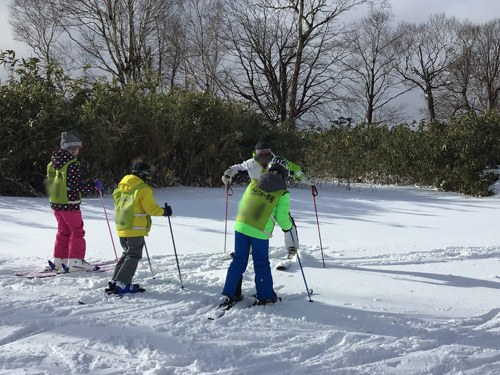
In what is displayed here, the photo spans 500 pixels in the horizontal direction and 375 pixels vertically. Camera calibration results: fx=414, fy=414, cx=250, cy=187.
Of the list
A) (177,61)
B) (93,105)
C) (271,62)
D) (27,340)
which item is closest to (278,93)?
(271,62)

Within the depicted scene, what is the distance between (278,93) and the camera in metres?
22.0

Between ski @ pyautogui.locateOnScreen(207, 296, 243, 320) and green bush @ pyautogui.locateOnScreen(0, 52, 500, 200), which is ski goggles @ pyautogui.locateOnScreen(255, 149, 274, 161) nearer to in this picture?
ski @ pyautogui.locateOnScreen(207, 296, 243, 320)

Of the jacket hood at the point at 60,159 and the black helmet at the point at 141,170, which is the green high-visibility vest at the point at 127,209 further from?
the jacket hood at the point at 60,159

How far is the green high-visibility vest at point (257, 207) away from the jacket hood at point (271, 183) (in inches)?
4.3

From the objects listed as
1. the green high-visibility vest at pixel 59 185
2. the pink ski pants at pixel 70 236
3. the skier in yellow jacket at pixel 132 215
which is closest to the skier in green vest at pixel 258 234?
the skier in yellow jacket at pixel 132 215

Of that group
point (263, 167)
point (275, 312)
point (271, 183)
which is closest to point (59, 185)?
point (263, 167)

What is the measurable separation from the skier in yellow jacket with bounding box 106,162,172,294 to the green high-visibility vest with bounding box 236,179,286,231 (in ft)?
2.79

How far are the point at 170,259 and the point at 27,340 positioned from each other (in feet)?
8.45

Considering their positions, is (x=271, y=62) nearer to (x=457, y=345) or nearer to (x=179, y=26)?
(x=179, y=26)

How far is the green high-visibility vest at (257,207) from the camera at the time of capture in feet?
13.0

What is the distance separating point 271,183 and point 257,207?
28 cm

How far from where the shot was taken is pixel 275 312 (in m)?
3.88

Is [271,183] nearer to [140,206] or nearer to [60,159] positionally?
[140,206]

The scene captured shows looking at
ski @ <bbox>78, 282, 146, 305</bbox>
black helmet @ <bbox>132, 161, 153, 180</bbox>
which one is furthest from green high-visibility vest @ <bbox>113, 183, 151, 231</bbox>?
ski @ <bbox>78, 282, 146, 305</bbox>
